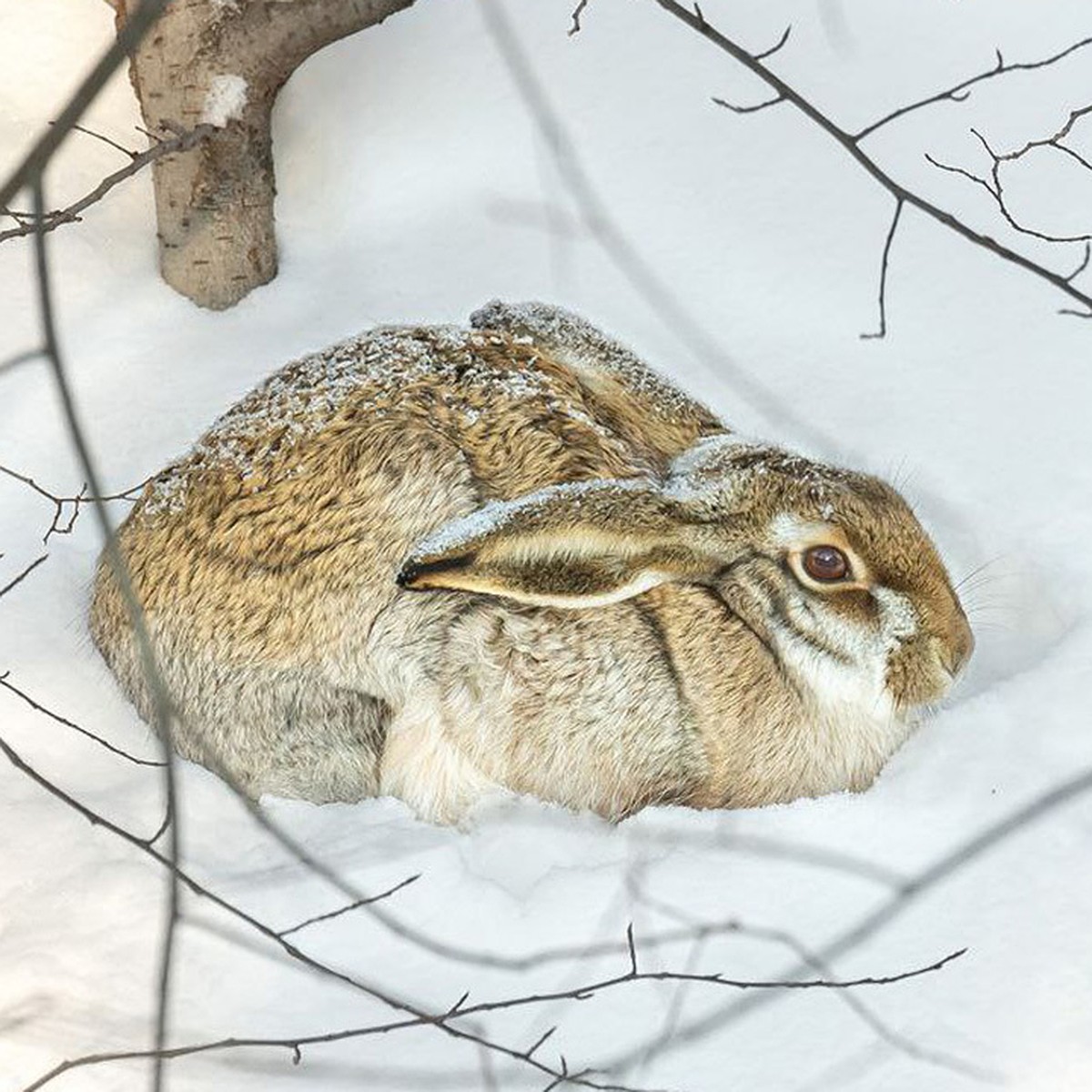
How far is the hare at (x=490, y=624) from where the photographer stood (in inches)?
141

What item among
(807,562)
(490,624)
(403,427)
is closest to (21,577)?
(403,427)

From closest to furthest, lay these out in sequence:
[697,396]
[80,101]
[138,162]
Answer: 1. [80,101]
2. [138,162]
3. [697,396]

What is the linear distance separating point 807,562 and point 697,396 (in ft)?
3.10

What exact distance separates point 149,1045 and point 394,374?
1.48 metres

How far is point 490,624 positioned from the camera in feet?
12.0

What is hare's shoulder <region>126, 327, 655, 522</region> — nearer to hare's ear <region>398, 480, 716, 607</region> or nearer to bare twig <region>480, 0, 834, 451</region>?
hare's ear <region>398, 480, 716, 607</region>

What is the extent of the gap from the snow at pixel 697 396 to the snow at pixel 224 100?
0.92 feet

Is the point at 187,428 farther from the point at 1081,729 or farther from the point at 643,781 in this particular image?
the point at 1081,729

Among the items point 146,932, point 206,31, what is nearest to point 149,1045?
point 146,932

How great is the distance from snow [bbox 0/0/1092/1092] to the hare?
0.12 m

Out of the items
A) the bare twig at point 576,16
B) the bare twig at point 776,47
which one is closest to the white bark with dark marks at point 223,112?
the bare twig at point 576,16

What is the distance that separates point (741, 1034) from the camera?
2.95 metres

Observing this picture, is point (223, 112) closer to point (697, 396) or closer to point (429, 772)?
point (697, 396)

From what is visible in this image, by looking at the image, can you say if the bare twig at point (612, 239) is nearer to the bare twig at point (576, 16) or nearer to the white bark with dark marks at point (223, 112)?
the bare twig at point (576, 16)
